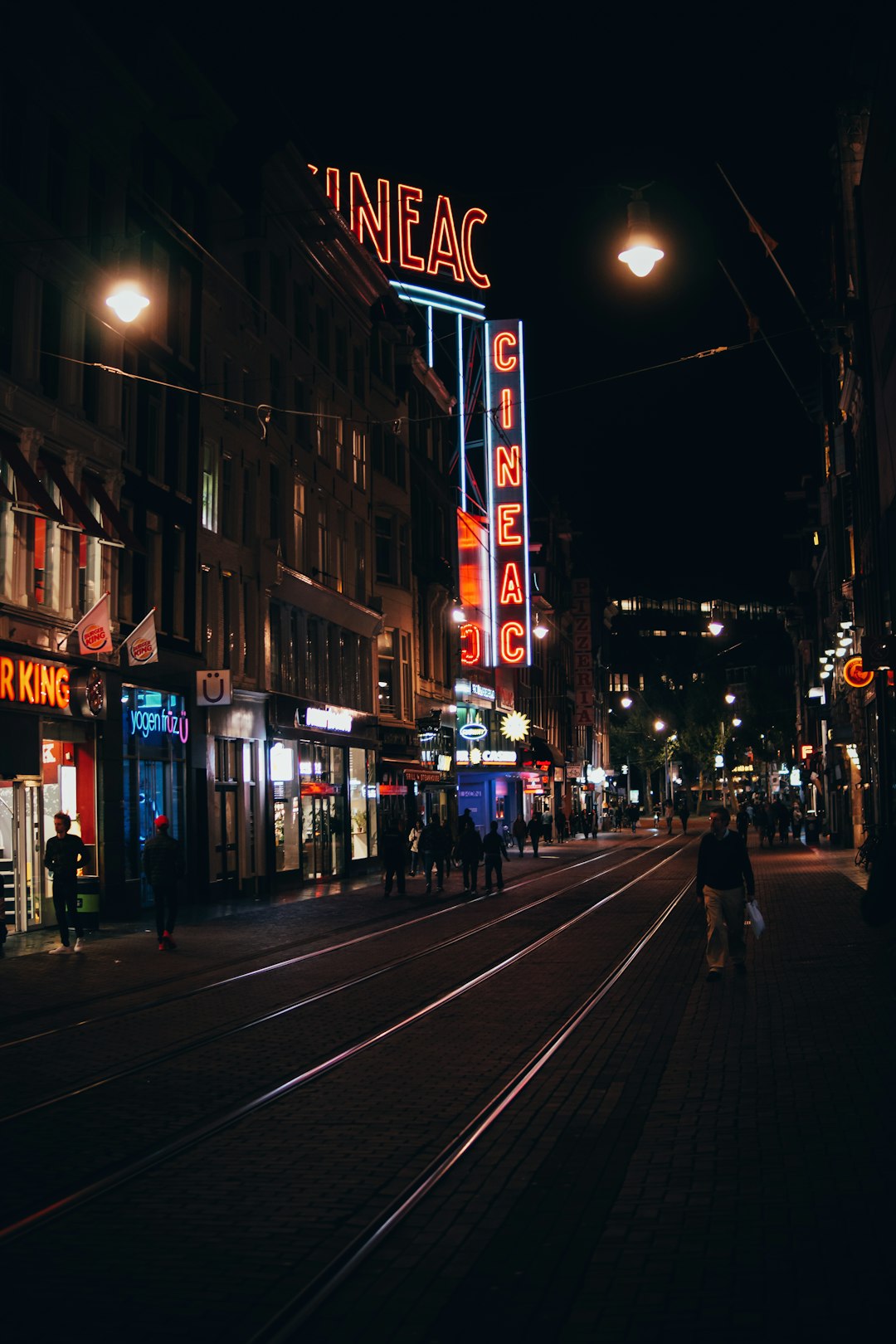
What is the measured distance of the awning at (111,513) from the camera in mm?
26011

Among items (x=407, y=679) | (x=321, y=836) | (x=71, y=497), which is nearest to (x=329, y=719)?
(x=321, y=836)

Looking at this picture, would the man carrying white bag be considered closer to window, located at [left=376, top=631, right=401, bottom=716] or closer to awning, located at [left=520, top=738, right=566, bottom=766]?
window, located at [left=376, top=631, right=401, bottom=716]

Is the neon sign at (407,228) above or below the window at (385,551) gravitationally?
above

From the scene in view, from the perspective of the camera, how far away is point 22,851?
78.0 feet

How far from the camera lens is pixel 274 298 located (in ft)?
125

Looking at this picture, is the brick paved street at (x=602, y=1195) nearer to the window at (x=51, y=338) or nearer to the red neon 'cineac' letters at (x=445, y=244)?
the window at (x=51, y=338)

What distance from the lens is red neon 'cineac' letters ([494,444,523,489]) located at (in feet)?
196

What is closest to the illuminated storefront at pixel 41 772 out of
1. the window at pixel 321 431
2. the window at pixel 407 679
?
the window at pixel 321 431

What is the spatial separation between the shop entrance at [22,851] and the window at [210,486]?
10526 millimetres

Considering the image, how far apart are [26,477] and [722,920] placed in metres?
13.5

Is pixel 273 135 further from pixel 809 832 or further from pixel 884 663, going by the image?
pixel 809 832

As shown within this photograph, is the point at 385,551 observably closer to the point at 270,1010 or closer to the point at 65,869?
the point at 65,869

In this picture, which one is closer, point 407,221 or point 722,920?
point 722,920

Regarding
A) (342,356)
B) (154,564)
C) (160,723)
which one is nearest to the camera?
(160,723)
